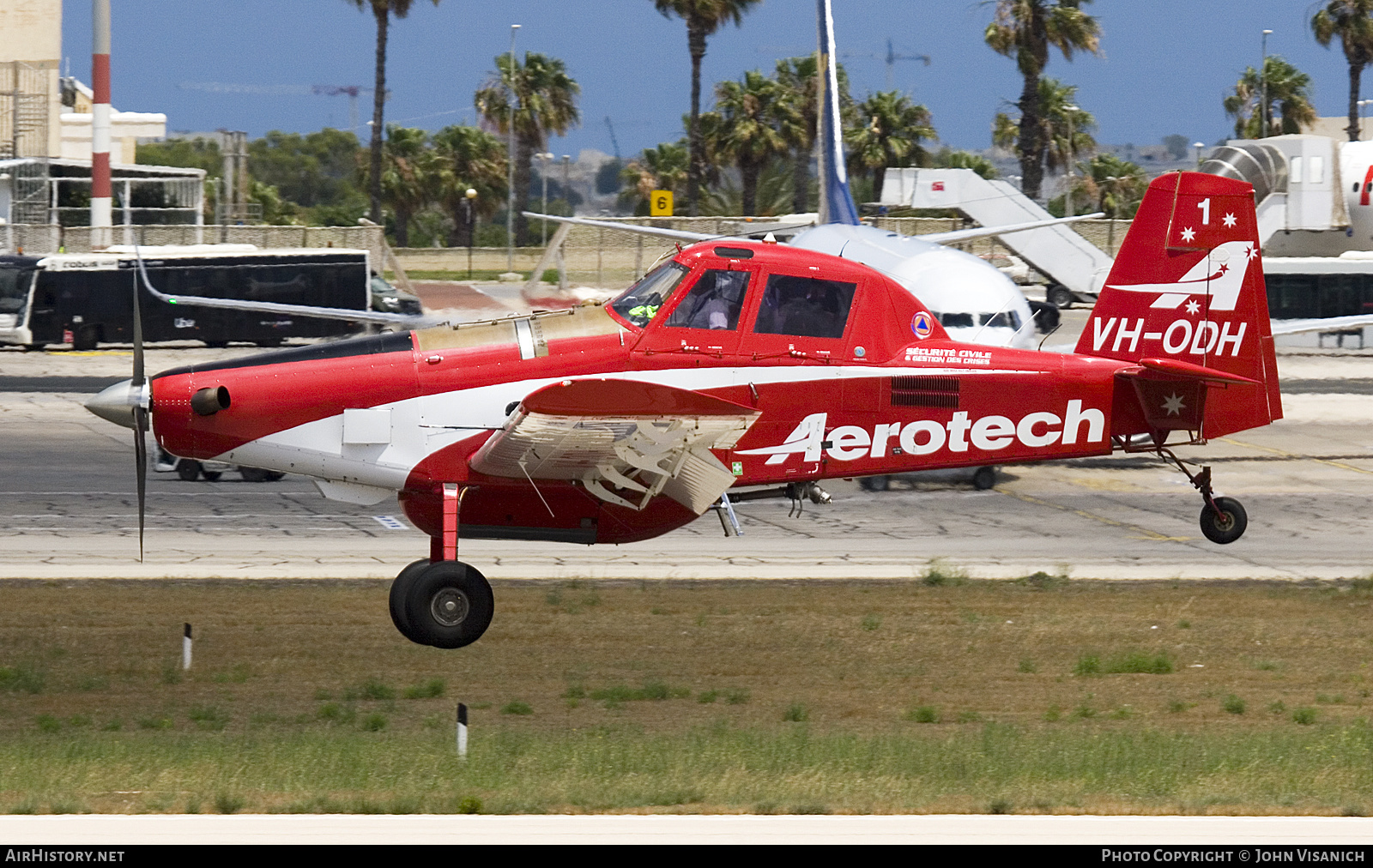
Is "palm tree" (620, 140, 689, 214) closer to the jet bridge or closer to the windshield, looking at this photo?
the jet bridge

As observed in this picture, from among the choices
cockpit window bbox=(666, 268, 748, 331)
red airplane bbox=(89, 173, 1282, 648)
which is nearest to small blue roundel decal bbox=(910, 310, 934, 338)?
red airplane bbox=(89, 173, 1282, 648)

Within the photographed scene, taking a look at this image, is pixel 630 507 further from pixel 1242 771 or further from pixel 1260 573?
pixel 1260 573

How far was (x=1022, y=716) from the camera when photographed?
12156mm

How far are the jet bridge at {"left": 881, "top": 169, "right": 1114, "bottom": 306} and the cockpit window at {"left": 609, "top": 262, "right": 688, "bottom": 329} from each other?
110ft

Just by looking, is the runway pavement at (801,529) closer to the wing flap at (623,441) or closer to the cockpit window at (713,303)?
the wing flap at (623,441)

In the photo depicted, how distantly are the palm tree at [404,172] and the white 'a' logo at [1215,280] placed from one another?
71.1m

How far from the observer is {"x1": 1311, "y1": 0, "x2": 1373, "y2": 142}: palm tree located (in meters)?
70.6

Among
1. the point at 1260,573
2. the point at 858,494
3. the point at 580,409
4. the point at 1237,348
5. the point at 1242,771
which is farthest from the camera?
the point at 858,494

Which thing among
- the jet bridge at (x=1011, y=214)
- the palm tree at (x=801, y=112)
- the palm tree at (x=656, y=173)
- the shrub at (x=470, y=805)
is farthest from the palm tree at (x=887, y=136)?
the shrub at (x=470, y=805)

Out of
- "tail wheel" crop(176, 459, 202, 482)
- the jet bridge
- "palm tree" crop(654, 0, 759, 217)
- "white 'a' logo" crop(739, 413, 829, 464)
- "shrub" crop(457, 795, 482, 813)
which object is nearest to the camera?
"shrub" crop(457, 795, 482, 813)

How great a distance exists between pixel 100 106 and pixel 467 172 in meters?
30.5

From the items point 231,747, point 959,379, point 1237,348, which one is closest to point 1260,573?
point 1237,348

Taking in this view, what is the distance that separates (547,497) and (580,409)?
6.29ft
